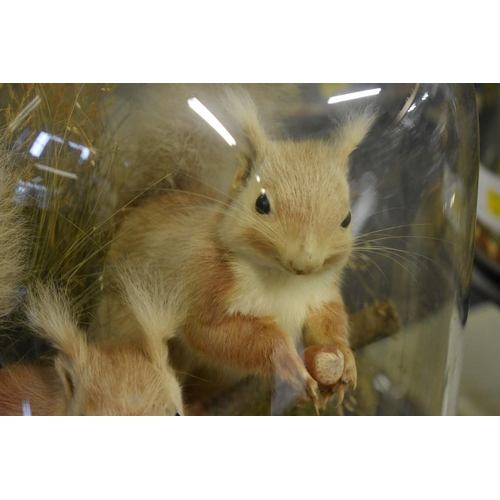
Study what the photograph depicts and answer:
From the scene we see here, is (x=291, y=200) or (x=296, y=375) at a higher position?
(x=291, y=200)

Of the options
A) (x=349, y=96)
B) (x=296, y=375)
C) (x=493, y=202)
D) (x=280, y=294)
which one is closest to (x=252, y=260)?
(x=280, y=294)

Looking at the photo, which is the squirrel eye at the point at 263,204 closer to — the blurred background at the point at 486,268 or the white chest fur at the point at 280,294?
the white chest fur at the point at 280,294

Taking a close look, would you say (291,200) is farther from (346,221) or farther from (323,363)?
(323,363)

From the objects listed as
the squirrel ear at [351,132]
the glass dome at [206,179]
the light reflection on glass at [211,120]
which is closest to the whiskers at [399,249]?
the glass dome at [206,179]

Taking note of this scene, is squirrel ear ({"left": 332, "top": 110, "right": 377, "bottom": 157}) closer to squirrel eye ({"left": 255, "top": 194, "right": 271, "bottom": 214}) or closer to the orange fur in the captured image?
squirrel eye ({"left": 255, "top": 194, "right": 271, "bottom": 214})

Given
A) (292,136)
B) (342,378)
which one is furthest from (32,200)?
(342,378)

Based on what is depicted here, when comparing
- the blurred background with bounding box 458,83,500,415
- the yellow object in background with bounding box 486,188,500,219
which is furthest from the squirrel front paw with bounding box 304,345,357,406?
the yellow object in background with bounding box 486,188,500,219
